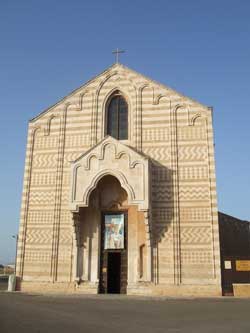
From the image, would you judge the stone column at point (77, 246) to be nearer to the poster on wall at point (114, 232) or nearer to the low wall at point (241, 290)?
the poster on wall at point (114, 232)

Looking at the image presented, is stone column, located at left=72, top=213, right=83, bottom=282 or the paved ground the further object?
stone column, located at left=72, top=213, right=83, bottom=282

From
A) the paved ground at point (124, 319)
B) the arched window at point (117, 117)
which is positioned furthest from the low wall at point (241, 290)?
the arched window at point (117, 117)

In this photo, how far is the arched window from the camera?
942 inches

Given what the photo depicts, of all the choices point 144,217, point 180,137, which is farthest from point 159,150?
point 144,217

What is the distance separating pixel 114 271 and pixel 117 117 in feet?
32.3

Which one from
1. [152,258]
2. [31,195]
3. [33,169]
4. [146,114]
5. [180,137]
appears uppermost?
[146,114]

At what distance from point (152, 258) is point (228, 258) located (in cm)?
575

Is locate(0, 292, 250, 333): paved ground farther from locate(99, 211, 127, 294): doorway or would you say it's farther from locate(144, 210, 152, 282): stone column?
locate(99, 211, 127, 294): doorway

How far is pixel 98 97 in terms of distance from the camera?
24609 mm

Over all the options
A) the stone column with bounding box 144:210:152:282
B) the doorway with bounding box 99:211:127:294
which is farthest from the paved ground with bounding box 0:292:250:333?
the doorway with bounding box 99:211:127:294

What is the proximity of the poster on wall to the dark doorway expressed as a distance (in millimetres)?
617

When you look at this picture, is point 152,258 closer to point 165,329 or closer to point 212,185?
point 212,185

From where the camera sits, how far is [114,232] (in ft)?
71.9

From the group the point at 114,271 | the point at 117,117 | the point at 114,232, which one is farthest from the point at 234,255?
the point at 117,117
